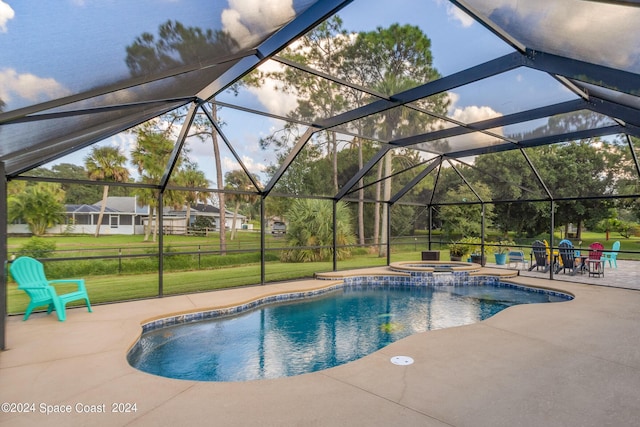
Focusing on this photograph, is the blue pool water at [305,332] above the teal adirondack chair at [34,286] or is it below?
below

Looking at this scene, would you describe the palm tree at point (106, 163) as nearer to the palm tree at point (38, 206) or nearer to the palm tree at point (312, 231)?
the palm tree at point (38, 206)

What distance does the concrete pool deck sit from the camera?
260 centimetres

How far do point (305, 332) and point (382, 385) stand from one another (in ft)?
10.2

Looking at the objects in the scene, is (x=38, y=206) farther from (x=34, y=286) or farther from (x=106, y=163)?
(x=34, y=286)

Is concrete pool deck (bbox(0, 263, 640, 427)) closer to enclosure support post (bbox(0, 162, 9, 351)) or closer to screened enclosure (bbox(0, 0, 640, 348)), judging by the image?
enclosure support post (bbox(0, 162, 9, 351))

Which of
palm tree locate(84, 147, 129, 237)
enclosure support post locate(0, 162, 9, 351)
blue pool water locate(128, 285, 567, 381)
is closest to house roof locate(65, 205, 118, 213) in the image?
palm tree locate(84, 147, 129, 237)

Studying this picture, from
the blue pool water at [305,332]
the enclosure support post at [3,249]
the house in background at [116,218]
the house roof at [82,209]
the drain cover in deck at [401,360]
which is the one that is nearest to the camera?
the drain cover in deck at [401,360]

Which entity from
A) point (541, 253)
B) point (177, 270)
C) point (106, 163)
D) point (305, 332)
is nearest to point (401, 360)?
point (305, 332)

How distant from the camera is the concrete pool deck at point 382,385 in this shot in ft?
8.54

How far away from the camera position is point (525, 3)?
2529 mm

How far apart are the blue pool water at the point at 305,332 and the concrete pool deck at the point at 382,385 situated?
76 cm

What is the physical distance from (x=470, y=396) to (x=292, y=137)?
502 inches

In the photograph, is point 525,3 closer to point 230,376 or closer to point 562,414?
point 562,414

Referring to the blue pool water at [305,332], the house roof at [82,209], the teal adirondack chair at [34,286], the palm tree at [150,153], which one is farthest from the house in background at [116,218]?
the blue pool water at [305,332]
